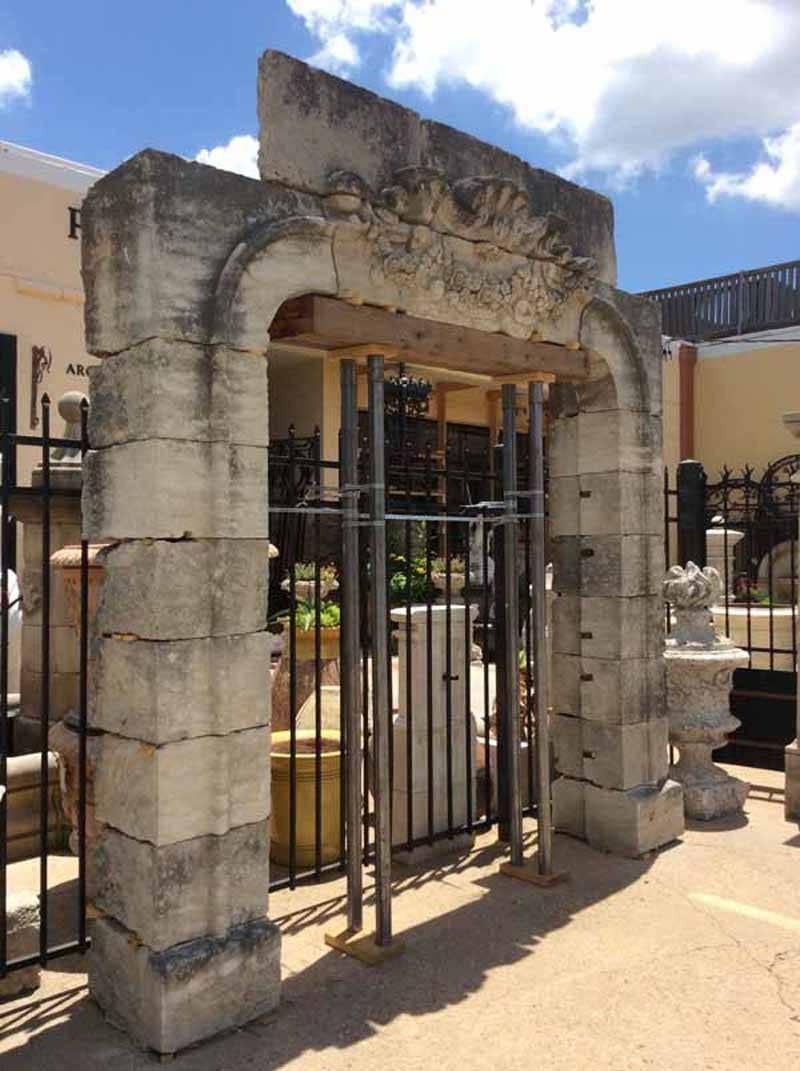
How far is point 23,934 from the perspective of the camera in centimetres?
385

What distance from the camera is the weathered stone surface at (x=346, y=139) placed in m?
3.95

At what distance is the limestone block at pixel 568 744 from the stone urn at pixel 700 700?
946mm

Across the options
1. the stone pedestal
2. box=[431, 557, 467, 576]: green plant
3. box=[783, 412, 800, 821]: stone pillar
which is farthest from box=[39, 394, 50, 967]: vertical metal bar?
the stone pedestal

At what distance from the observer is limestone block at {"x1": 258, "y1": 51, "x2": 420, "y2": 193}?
12.9 feet

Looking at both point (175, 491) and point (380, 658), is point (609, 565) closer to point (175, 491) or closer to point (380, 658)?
point (380, 658)

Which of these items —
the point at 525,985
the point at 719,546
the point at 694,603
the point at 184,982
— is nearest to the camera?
the point at 184,982

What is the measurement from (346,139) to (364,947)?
12.1 feet

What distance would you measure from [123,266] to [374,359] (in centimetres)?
122

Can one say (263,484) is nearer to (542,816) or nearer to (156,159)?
(156,159)

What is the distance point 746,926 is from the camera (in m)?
4.49

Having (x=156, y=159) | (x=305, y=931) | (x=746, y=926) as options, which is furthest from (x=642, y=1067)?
(x=156, y=159)

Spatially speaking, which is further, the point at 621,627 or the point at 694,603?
the point at 694,603

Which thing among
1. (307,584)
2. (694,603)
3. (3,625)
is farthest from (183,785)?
(307,584)

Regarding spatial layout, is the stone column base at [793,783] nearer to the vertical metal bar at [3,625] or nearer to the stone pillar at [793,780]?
the stone pillar at [793,780]
